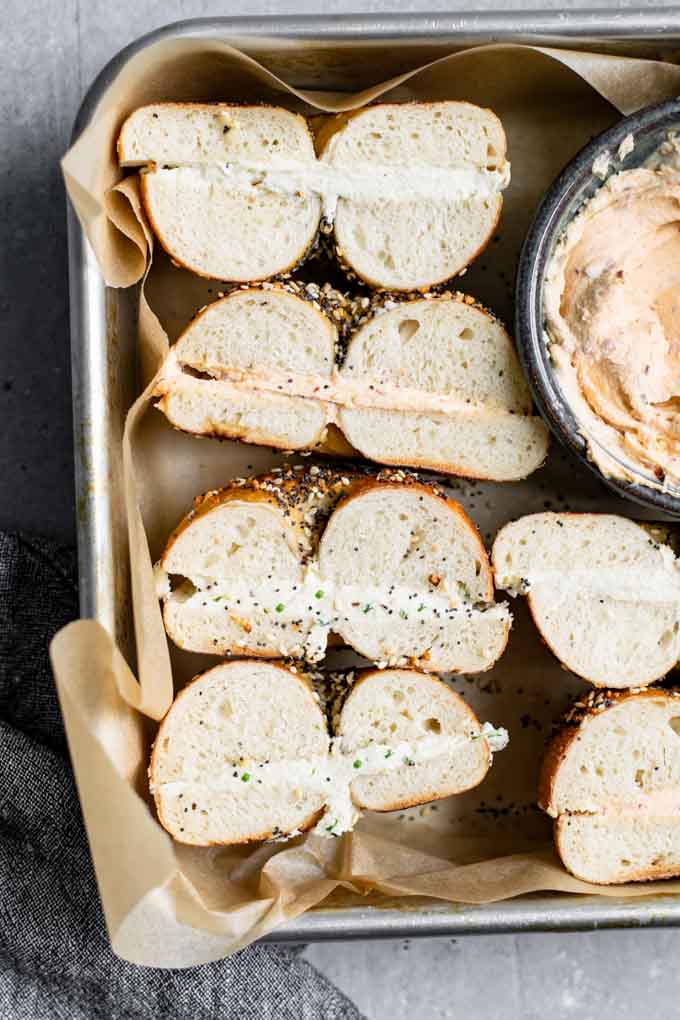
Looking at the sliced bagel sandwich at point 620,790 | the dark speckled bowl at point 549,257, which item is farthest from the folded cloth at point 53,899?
the dark speckled bowl at point 549,257

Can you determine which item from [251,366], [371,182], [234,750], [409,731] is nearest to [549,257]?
[371,182]

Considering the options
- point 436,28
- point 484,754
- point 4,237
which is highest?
point 436,28

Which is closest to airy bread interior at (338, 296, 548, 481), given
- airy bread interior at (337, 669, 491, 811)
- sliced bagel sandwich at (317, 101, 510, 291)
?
sliced bagel sandwich at (317, 101, 510, 291)

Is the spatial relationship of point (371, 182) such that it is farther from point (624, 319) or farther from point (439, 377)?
point (624, 319)

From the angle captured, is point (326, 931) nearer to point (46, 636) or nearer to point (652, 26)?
point (46, 636)

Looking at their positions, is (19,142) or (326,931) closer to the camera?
(326,931)

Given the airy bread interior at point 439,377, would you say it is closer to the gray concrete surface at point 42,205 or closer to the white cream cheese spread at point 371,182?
the white cream cheese spread at point 371,182

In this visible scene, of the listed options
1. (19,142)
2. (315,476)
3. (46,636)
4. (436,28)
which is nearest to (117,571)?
(46,636)
